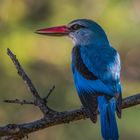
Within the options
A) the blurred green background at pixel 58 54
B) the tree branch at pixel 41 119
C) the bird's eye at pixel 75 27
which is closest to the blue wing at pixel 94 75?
the tree branch at pixel 41 119

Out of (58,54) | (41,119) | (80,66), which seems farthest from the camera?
(58,54)

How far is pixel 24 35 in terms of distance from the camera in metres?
7.30

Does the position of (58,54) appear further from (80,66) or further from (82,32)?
(80,66)

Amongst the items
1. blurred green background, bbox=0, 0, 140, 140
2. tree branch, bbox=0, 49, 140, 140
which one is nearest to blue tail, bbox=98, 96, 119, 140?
tree branch, bbox=0, 49, 140, 140

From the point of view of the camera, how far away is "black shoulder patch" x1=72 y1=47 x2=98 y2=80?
5.55 m

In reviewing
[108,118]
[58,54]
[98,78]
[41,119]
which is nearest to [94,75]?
[98,78]

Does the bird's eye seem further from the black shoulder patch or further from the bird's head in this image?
the black shoulder patch

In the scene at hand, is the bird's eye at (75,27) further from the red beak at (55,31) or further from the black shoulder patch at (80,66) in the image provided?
the black shoulder patch at (80,66)

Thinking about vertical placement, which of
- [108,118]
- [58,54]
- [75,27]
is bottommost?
[58,54]

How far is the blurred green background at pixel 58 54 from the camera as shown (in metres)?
7.23

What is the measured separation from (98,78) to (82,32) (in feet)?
4.00

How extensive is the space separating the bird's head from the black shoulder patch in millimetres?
508

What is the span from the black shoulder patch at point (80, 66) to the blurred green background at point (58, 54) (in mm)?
1329

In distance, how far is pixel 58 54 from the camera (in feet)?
24.6
